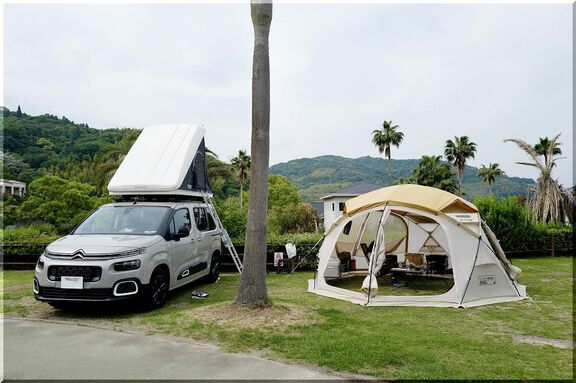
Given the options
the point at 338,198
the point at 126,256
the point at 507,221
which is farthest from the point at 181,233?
the point at 338,198

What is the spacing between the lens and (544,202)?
2123 centimetres

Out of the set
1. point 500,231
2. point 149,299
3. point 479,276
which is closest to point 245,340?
point 149,299

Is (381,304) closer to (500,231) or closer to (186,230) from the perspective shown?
(186,230)

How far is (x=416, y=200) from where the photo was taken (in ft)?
28.6

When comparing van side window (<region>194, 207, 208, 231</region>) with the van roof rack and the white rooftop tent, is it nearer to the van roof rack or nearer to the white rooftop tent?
the van roof rack

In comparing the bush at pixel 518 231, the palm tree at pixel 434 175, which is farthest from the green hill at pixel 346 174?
the bush at pixel 518 231

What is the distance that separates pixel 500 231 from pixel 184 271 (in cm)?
1301

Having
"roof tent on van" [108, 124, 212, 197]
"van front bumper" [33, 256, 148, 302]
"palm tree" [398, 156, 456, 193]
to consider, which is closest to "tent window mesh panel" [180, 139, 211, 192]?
"roof tent on van" [108, 124, 212, 197]

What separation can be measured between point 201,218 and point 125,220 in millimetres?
1991

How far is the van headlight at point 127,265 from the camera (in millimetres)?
6402

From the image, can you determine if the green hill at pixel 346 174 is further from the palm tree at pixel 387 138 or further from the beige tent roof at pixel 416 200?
the beige tent roof at pixel 416 200

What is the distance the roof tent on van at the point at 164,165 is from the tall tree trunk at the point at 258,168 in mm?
2217

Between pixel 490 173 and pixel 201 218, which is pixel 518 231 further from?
pixel 490 173

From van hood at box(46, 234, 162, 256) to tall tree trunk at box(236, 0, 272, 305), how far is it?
177cm
